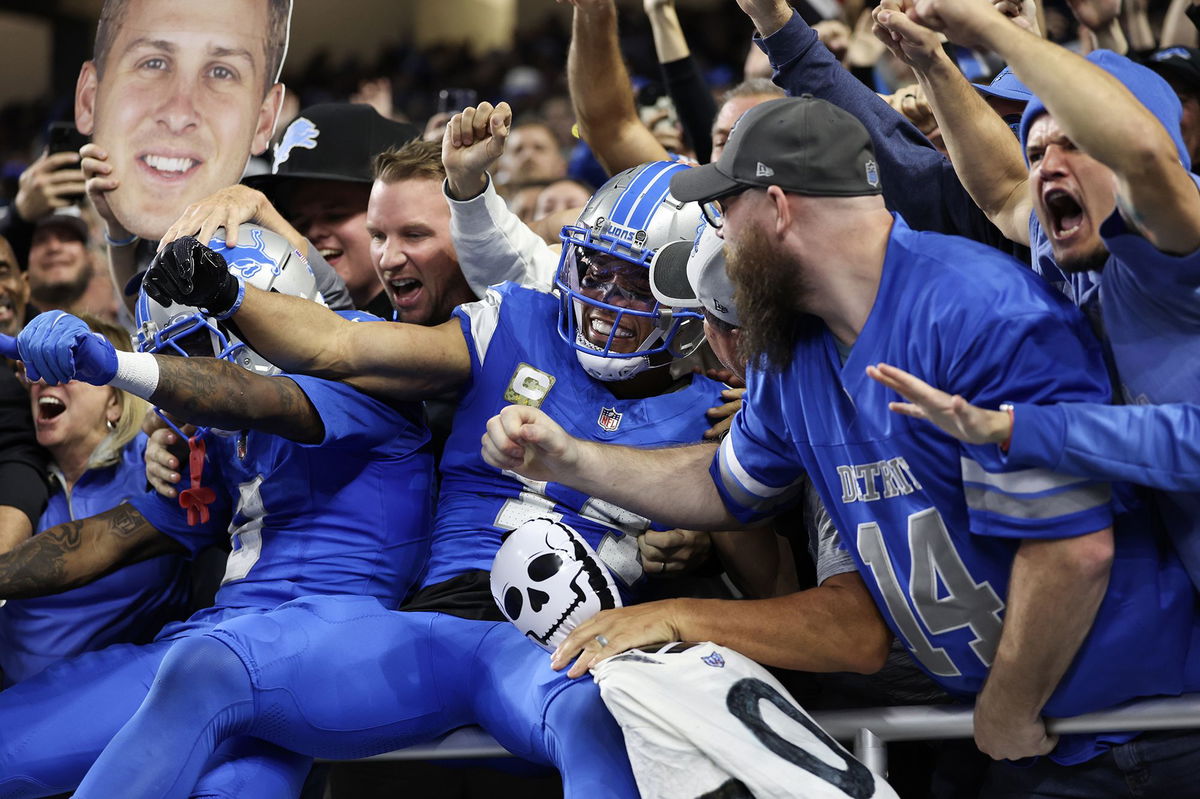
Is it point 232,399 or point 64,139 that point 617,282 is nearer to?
point 232,399

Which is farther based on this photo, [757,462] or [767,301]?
[757,462]

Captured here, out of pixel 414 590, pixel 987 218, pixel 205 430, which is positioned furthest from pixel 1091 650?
pixel 205 430

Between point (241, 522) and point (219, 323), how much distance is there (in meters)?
0.55

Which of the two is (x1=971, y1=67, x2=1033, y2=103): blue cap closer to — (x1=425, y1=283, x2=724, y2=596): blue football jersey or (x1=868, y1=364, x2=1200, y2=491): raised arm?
(x1=425, y1=283, x2=724, y2=596): blue football jersey

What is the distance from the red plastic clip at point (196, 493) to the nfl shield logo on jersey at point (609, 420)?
0.98 meters

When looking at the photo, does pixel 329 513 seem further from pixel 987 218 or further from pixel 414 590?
pixel 987 218

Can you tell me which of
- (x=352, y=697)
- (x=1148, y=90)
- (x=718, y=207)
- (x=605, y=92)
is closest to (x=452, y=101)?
(x=605, y=92)

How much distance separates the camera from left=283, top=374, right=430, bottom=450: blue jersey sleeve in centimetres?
307

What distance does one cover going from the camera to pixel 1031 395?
7.41 ft

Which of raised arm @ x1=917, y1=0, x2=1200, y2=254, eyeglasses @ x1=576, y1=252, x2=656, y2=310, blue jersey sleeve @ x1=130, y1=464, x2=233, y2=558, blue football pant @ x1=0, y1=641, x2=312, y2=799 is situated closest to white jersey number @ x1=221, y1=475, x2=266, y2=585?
blue jersey sleeve @ x1=130, y1=464, x2=233, y2=558

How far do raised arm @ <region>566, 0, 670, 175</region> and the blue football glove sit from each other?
2015 mm

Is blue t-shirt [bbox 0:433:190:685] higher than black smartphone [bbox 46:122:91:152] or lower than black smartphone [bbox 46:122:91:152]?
lower

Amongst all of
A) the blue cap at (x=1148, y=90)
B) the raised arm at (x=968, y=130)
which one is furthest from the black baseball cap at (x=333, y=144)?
the blue cap at (x=1148, y=90)

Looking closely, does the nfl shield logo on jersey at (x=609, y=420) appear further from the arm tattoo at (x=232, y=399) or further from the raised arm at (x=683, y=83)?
the raised arm at (x=683, y=83)
